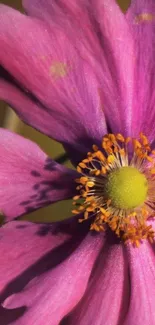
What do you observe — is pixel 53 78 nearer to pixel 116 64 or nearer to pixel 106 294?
pixel 116 64

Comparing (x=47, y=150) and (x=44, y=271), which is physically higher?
(x=47, y=150)

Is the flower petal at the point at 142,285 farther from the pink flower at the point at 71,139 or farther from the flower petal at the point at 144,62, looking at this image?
the flower petal at the point at 144,62

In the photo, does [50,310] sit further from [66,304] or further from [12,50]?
[12,50]

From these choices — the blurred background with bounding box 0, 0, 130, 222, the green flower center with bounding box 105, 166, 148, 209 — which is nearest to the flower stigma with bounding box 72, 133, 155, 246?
the green flower center with bounding box 105, 166, 148, 209

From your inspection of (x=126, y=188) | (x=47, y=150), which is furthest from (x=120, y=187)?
(x=47, y=150)

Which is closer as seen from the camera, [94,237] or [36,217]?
[94,237]

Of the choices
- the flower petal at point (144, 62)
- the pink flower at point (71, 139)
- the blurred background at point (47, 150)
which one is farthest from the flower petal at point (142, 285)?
the blurred background at point (47, 150)

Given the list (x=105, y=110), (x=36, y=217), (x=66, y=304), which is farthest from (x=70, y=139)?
(x=36, y=217)
